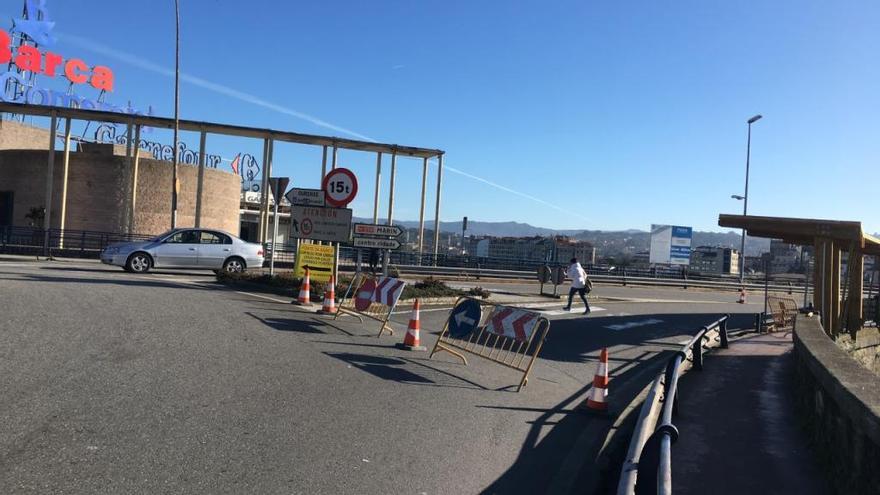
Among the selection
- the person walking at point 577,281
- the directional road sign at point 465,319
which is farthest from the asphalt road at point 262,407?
the person walking at point 577,281

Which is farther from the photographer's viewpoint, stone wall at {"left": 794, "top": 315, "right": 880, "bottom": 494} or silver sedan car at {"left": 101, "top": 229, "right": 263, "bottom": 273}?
silver sedan car at {"left": 101, "top": 229, "right": 263, "bottom": 273}

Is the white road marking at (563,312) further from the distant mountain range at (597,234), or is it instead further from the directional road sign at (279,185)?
the distant mountain range at (597,234)

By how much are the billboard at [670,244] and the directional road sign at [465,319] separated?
1746 inches

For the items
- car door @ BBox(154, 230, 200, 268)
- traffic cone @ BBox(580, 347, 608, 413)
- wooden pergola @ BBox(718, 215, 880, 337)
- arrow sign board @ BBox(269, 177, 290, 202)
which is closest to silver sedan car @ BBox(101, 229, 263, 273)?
car door @ BBox(154, 230, 200, 268)

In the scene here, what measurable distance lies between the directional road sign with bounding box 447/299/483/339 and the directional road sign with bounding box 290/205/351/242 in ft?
18.5

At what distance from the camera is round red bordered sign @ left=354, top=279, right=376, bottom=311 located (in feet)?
38.6

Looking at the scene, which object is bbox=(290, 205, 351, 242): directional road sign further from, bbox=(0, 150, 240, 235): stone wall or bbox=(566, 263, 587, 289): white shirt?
bbox=(0, 150, 240, 235): stone wall

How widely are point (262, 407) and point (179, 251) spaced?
14.7 meters

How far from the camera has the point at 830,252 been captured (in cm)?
1462

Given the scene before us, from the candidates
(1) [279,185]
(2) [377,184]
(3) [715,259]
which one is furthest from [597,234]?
(1) [279,185]

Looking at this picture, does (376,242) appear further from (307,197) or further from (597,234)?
(597,234)

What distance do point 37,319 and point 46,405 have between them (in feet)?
14.2

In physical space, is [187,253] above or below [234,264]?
above

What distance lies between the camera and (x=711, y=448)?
6398mm
